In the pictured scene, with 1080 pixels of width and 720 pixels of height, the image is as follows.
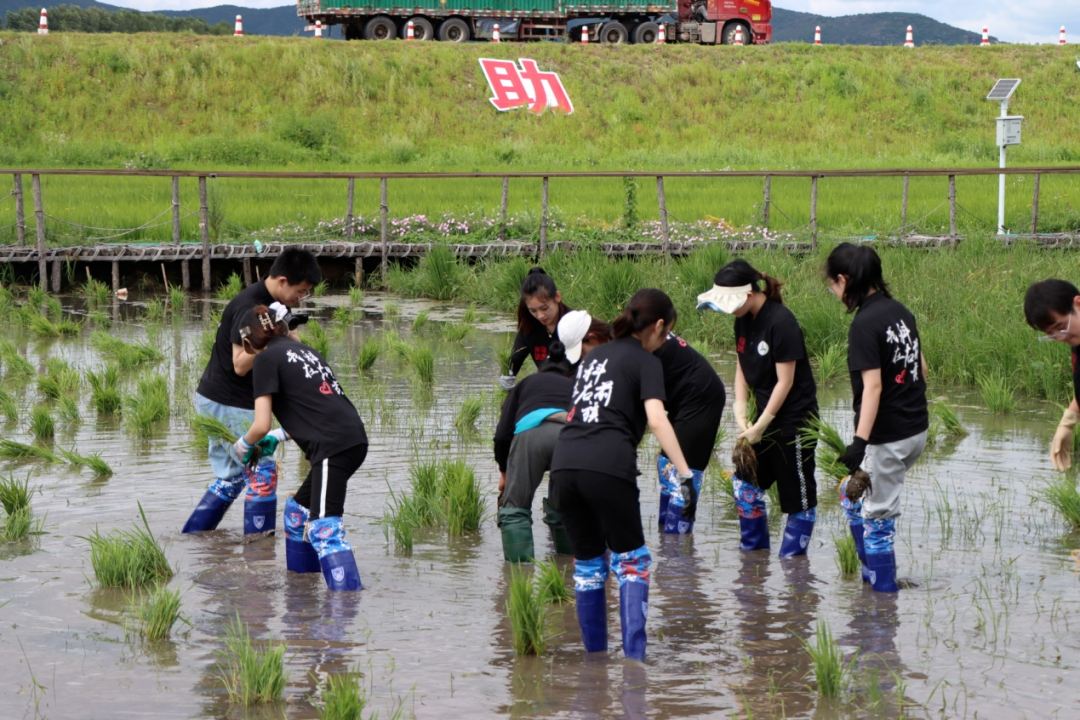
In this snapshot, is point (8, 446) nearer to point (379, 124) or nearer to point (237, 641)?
point (237, 641)

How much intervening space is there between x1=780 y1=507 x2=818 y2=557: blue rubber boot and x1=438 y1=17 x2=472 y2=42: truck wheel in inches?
1276

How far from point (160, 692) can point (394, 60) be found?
30449 mm

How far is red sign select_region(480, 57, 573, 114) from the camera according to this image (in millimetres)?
32906

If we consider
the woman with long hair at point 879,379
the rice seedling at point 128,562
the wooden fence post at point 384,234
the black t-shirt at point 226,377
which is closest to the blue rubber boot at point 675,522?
the woman with long hair at point 879,379

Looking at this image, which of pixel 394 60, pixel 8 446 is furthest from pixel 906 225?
pixel 394 60

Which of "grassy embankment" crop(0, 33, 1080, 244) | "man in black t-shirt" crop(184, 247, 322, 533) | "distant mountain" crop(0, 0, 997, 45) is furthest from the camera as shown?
"distant mountain" crop(0, 0, 997, 45)

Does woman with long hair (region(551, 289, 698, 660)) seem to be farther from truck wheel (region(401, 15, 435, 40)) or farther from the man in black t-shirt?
truck wheel (region(401, 15, 435, 40))

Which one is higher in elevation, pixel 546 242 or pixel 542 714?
pixel 546 242

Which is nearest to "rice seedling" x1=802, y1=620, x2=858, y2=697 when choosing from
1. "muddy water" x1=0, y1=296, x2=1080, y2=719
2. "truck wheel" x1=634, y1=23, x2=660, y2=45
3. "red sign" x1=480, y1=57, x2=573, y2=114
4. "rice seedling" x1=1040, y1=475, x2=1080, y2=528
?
"muddy water" x1=0, y1=296, x2=1080, y2=719

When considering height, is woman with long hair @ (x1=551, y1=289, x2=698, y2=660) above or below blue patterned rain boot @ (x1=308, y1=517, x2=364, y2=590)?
above

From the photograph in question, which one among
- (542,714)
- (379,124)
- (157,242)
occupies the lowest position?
(542,714)

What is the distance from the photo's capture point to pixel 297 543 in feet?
18.3

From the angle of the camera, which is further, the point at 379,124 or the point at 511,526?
the point at 379,124

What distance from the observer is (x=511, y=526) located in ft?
→ 18.3
